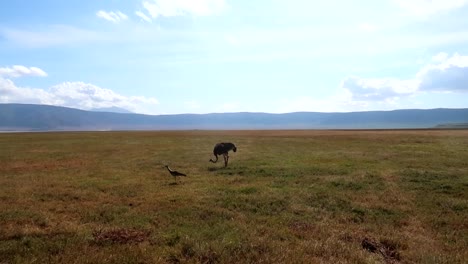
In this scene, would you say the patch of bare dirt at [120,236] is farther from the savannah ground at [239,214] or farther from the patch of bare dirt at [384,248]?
the patch of bare dirt at [384,248]

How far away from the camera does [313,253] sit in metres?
11.1

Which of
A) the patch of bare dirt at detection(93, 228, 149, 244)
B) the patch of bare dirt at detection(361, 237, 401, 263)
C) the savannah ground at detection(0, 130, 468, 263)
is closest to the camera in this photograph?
the savannah ground at detection(0, 130, 468, 263)

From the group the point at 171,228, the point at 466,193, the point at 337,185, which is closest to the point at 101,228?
the point at 171,228

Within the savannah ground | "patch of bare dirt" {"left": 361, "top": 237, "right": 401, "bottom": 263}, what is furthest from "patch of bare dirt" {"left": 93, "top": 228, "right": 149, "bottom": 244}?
"patch of bare dirt" {"left": 361, "top": 237, "right": 401, "bottom": 263}

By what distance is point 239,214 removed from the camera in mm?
15266

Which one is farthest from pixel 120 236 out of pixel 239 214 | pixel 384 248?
pixel 384 248

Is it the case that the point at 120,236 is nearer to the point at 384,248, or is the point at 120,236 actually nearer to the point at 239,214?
the point at 239,214

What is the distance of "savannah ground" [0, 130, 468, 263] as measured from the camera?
11.0m

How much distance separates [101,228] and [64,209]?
3.89 metres

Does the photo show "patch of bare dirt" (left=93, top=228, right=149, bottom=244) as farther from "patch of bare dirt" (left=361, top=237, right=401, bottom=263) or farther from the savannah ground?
"patch of bare dirt" (left=361, top=237, right=401, bottom=263)

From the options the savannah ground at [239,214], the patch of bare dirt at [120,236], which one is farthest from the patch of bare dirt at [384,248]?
the patch of bare dirt at [120,236]

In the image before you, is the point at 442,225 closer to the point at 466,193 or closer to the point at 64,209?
the point at 466,193

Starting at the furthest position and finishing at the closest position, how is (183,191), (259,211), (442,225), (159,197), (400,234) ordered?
(183,191)
(159,197)
(259,211)
(442,225)
(400,234)

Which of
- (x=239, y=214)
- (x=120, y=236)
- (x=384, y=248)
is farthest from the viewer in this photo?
(x=239, y=214)
